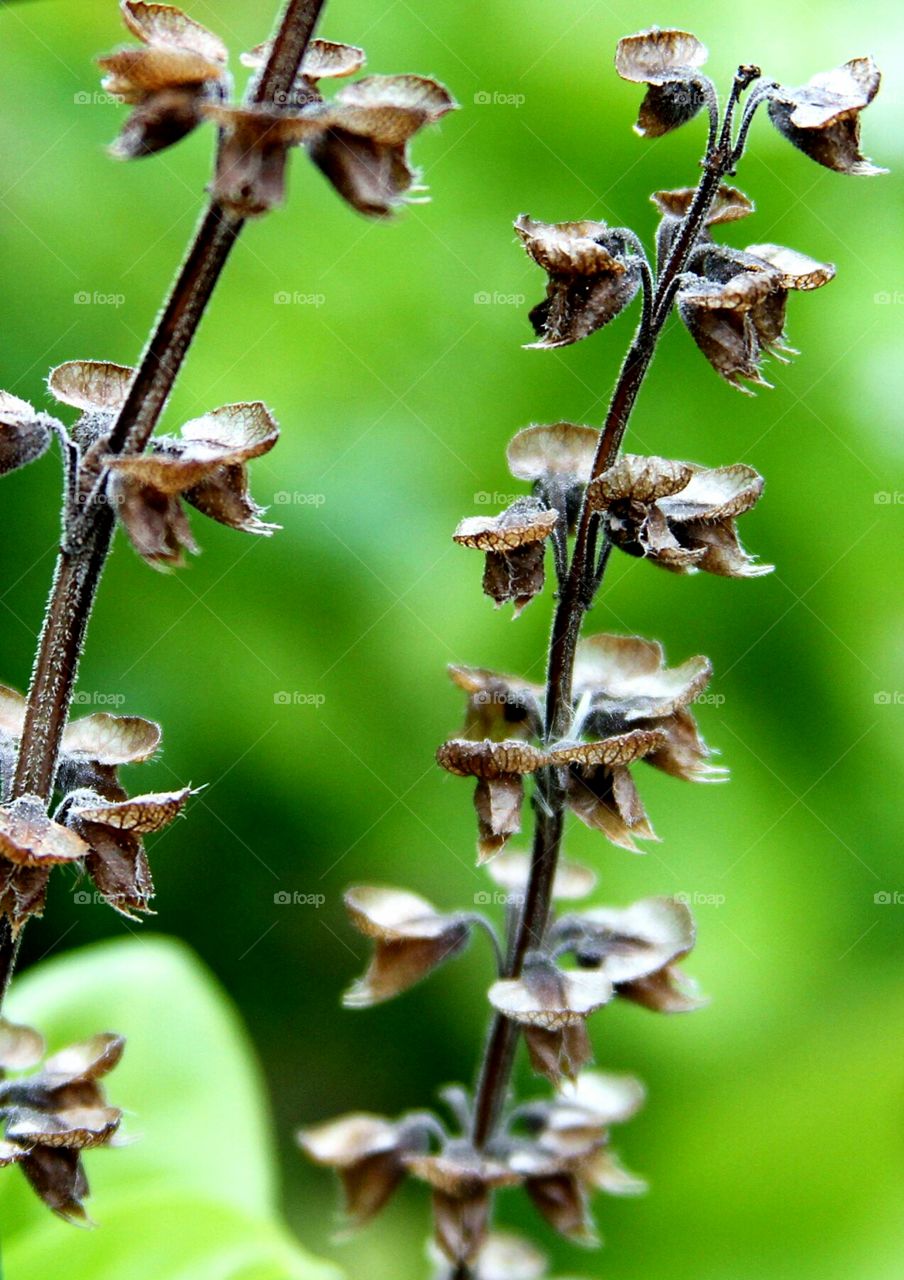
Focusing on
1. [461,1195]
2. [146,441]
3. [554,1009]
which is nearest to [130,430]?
[146,441]

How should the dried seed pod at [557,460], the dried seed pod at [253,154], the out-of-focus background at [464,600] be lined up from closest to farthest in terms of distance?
the dried seed pod at [253,154] < the dried seed pod at [557,460] < the out-of-focus background at [464,600]

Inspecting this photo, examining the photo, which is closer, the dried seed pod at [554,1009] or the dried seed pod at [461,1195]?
the dried seed pod at [554,1009]

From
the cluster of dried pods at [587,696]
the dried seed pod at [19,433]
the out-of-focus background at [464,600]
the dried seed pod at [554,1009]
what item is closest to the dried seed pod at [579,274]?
the cluster of dried pods at [587,696]

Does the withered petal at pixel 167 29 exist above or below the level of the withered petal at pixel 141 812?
above

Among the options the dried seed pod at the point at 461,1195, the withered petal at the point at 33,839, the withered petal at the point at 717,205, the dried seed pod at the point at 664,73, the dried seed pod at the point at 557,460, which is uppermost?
the dried seed pod at the point at 664,73

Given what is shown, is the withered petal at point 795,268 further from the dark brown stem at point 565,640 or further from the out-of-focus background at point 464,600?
the out-of-focus background at point 464,600

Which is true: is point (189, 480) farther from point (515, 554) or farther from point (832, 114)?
point (832, 114)
